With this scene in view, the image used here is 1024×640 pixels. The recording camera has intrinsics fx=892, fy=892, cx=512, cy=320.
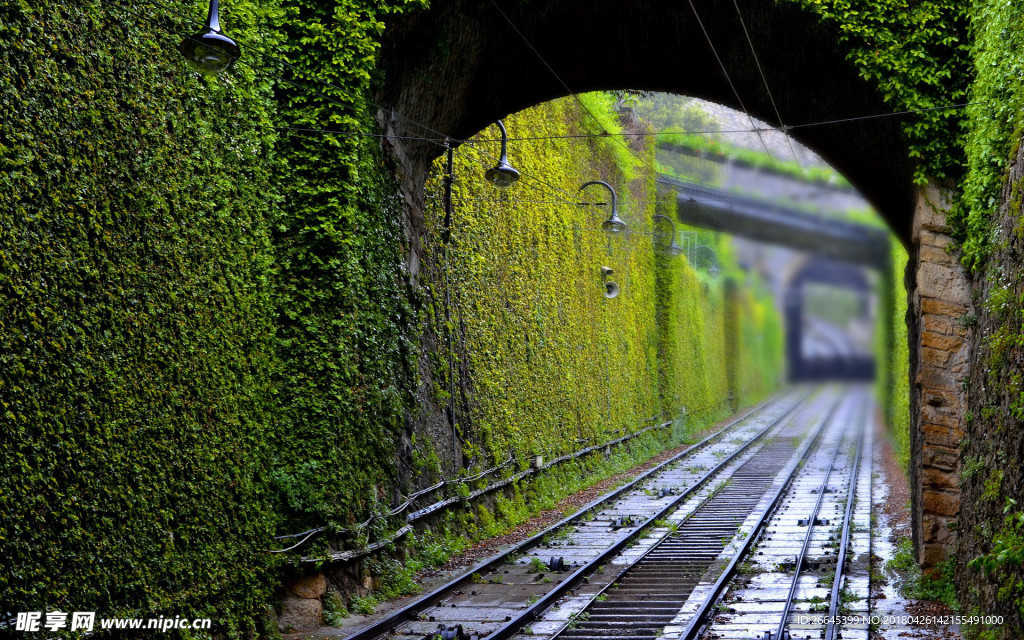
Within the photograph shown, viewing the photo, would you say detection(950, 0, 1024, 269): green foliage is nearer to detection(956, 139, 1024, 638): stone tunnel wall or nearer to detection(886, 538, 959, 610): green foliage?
detection(956, 139, 1024, 638): stone tunnel wall

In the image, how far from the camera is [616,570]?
440 inches

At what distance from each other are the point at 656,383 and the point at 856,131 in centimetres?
1835

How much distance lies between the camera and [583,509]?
15.5 metres

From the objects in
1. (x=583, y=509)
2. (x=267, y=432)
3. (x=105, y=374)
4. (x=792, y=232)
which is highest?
(x=792, y=232)

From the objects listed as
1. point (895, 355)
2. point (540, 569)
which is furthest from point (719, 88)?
point (895, 355)

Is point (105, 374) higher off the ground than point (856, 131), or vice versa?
point (856, 131)

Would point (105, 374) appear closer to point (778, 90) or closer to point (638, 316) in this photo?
point (778, 90)

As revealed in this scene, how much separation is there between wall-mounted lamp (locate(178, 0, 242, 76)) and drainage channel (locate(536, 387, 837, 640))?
560 cm

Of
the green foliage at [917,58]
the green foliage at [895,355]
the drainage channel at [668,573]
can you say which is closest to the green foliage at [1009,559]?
the drainage channel at [668,573]

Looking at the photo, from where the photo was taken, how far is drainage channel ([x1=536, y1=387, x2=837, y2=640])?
8547mm

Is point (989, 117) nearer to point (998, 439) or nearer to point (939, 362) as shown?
point (939, 362)

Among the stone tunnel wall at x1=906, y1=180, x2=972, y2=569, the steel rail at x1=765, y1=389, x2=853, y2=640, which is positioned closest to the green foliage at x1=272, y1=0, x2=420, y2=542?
the steel rail at x1=765, y1=389, x2=853, y2=640

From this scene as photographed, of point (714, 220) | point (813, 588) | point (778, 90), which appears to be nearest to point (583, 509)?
point (813, 588)

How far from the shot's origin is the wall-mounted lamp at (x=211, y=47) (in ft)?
19.9
